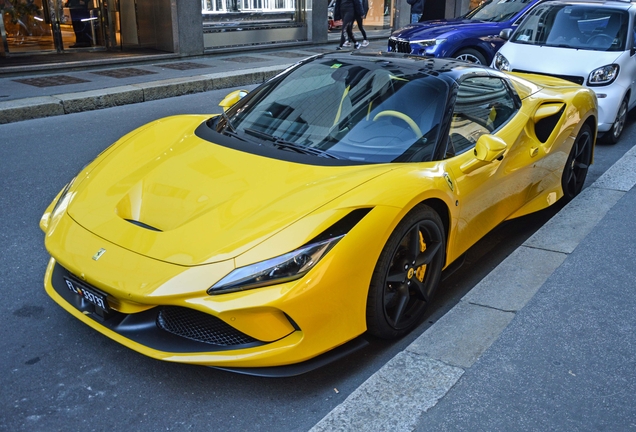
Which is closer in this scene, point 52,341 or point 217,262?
point 217,262

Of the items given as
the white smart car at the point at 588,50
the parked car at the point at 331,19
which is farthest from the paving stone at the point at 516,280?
the parked car at the point at 331,19

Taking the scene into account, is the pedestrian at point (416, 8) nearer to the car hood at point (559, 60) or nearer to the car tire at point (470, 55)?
the car tire at point (470, 55)

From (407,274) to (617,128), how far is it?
550 centimetres

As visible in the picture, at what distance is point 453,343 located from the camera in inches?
122

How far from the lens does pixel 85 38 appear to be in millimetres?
14062

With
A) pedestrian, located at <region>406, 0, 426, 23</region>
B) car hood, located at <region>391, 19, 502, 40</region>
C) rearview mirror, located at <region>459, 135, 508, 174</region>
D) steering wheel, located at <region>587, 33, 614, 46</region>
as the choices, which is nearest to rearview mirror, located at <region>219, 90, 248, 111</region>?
rearview mirror, located at <region>459, 135, 508, 174</region>

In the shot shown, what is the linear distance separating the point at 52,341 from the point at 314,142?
1.69 m

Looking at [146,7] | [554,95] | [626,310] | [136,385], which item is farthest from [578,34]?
[146,7]

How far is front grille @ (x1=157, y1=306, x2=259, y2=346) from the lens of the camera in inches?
105

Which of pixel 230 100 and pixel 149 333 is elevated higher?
pixel 230 100

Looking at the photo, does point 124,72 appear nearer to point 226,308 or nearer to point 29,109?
point 29,109

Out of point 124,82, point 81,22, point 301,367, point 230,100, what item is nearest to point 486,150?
point 301,367

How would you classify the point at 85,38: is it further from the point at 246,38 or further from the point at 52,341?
the point at 52,341

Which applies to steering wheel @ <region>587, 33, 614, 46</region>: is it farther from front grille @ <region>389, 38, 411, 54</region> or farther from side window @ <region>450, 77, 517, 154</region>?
side window @ <region>450, 77, 517, 154</region>
